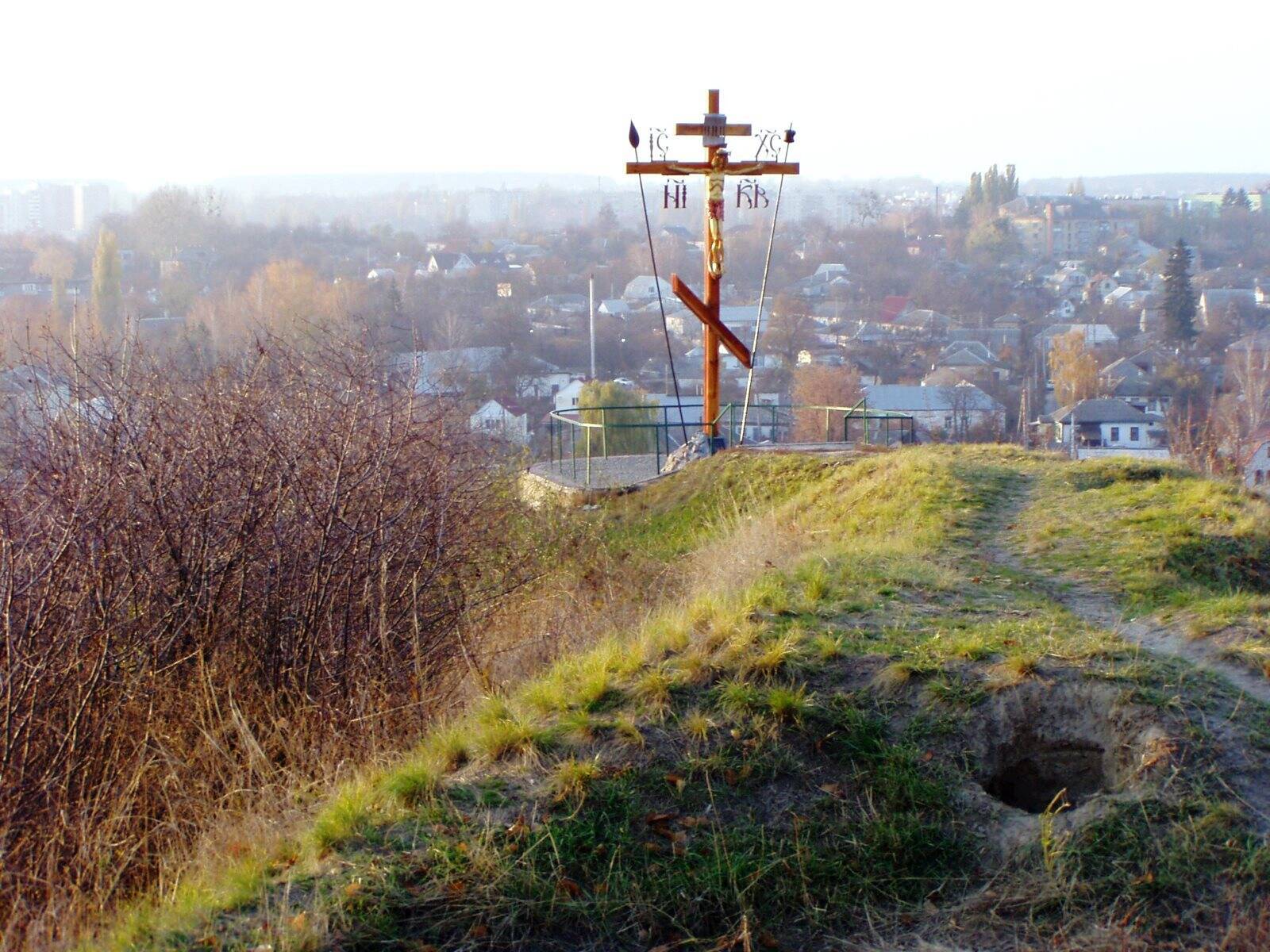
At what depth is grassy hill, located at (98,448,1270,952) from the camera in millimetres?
3803

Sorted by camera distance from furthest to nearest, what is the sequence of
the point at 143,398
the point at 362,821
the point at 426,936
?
1. the point at 143,398
2. the point at 362,821
3. the point at 426,936

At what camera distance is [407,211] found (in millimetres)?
108938

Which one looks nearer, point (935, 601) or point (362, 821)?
point (362, 821)

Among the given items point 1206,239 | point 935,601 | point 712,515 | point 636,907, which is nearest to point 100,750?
point 636,907

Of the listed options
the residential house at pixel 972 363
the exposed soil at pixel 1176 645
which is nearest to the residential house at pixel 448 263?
the residential house at pixel 972 363

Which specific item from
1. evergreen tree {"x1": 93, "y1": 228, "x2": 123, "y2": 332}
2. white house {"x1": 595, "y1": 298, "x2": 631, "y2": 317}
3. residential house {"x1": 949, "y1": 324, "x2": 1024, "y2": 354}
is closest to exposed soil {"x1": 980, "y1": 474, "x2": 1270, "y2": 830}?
evergreen tree {"x1": 93, "y1": 228, "x2": 123, "y2": 332}

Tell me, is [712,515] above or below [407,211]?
below

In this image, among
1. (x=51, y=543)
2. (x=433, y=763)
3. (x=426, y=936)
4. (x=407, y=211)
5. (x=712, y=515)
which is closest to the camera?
(x=426, y=936)

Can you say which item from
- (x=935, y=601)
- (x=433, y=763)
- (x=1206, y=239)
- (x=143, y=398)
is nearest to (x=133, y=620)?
(x=143, y=398)

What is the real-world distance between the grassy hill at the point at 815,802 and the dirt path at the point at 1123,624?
5 centimetres

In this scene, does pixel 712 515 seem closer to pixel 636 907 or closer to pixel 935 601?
pixel 935 601

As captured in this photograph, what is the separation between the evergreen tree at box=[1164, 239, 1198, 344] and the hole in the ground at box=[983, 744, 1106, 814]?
36.7m

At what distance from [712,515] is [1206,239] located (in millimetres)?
56160

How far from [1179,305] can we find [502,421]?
1205 inches
